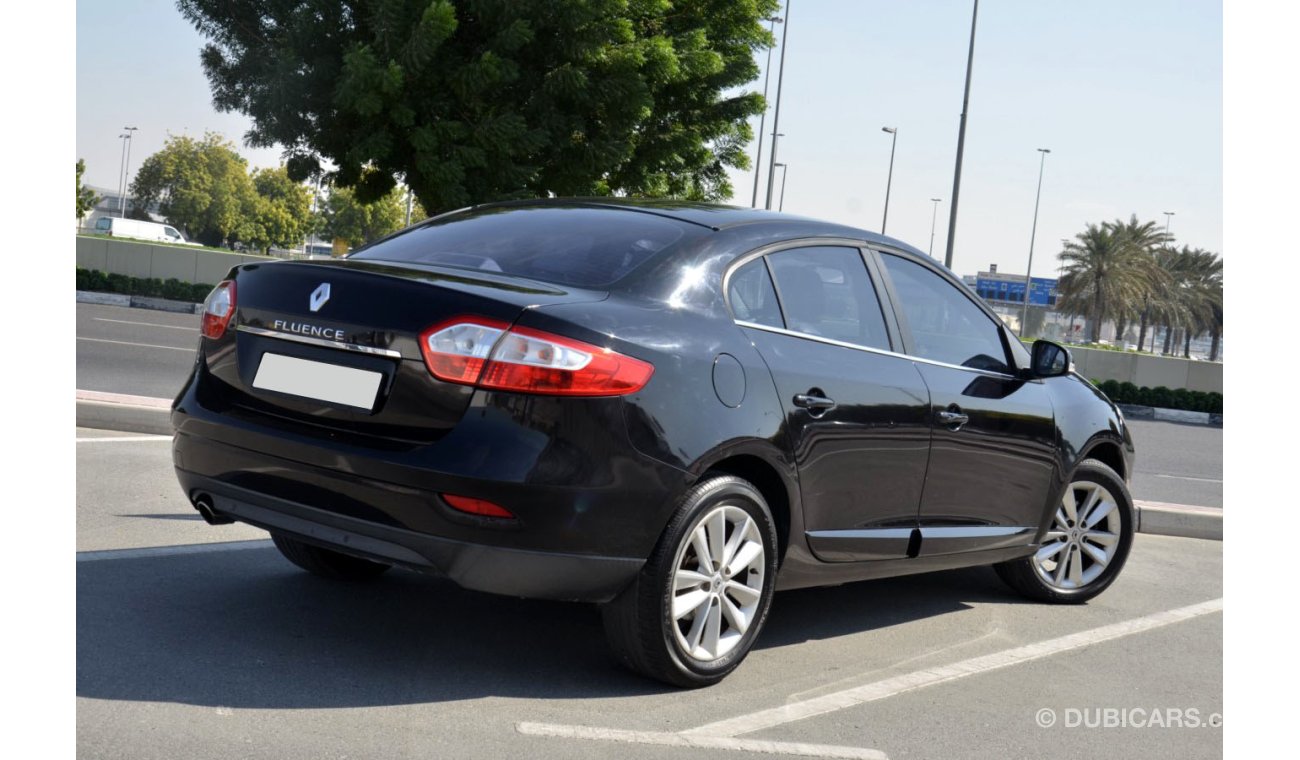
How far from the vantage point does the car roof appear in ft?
15.3

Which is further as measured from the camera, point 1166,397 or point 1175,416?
point 1166,397

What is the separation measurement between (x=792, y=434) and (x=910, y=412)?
2.42 feet

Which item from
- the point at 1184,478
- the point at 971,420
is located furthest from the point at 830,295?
the point at 1184,478

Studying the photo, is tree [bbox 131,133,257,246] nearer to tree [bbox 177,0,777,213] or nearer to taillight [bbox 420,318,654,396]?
tree [bbox 177,0,777,213]

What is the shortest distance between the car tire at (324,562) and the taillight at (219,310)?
1.10m

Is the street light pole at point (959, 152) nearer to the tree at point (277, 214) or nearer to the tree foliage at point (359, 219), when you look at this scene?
the tree foliage at point (359, 219)

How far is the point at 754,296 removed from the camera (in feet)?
14.5

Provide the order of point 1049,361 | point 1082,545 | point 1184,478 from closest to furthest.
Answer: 1. point 1049,361
2. point 1082,545
3. point 1184,478

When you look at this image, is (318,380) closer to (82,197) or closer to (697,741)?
(697,741)

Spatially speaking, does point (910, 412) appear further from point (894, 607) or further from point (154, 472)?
point (154, 472)

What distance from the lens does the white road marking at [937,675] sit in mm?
3867

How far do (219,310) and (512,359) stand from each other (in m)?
1.18

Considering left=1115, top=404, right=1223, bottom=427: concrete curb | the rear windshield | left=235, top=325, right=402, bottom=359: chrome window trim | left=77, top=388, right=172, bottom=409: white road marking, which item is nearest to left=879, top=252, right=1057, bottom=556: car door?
the rear windshield
